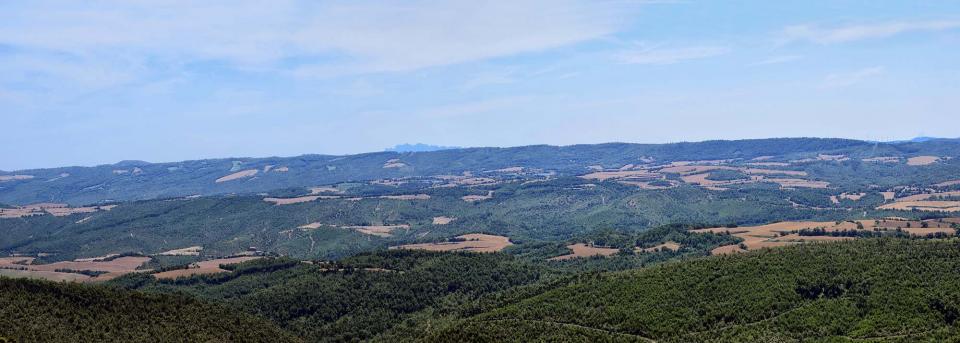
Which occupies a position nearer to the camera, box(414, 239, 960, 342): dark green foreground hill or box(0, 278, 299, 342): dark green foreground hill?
box(0, 278, 299, 342): dark green foreground hill

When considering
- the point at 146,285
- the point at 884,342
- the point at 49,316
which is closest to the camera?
the point at 884,342

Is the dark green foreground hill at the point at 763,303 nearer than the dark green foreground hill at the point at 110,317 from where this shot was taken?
No

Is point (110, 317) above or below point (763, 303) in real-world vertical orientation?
above

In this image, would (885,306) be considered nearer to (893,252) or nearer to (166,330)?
(893,252)

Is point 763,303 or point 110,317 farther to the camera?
point 763,303

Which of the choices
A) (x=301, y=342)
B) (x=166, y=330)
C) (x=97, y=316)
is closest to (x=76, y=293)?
(x=97, y=316)
